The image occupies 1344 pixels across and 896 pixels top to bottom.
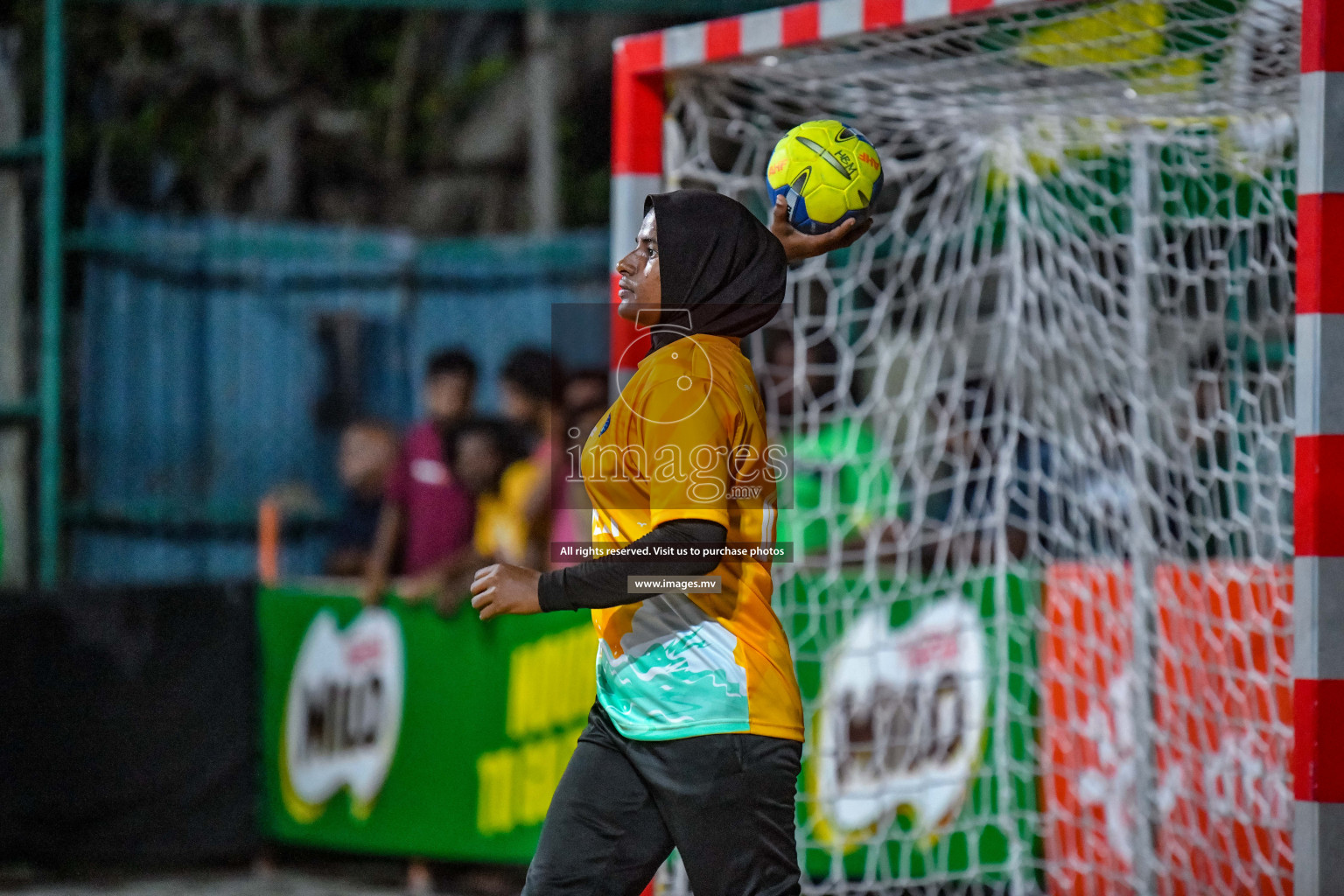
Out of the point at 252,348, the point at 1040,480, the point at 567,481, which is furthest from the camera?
the point at 252,348

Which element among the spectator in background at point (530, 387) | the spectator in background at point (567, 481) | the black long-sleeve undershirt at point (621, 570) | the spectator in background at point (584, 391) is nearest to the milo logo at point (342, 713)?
the spectator in background at point (567, 481)

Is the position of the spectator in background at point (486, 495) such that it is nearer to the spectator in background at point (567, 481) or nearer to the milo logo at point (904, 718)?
the spectator in background at point (567, 481)

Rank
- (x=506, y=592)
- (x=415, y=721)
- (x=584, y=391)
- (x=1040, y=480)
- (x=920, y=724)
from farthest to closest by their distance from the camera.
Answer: (x=415, y=721) → (x=584, y=391) → (x=1040, y=480) → (x=920, y=724) → (x=506, y=592)

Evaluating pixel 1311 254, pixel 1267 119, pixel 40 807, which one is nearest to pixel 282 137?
pixel 40 807

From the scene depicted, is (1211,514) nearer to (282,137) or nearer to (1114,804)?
(1114,804)

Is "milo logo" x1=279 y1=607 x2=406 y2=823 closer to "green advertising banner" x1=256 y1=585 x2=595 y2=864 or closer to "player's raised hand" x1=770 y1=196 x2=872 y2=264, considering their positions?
"green advertising banner" x1=256 y1=585 x2=595 y2=864

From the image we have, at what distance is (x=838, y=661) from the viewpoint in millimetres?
6145

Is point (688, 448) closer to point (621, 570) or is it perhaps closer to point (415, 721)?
point (621, 570)

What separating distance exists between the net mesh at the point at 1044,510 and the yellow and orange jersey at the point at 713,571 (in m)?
2.22

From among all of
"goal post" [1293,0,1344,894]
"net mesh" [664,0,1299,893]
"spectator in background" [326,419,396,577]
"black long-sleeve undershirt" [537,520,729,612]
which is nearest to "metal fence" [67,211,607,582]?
"spectator in background" [326,419,396,577]

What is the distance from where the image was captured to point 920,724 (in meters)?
6.15

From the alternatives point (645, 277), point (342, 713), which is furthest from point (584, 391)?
point (645, 277)

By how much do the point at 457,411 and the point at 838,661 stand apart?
7.85ft

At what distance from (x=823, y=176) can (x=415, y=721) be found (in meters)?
3.84
